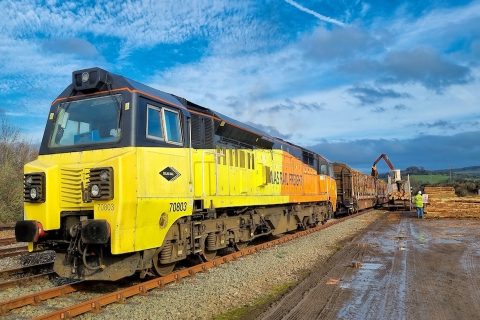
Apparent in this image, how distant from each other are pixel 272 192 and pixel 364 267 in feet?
Result: 13.7

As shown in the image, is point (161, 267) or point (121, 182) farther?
point (161, 267)

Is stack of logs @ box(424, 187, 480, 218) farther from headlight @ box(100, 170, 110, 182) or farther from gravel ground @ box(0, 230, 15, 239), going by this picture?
headlight @ box(100, 170, 110, 182)

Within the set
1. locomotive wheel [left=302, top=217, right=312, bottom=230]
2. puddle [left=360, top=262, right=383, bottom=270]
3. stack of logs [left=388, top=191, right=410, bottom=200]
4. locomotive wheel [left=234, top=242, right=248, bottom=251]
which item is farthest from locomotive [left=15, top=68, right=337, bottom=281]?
stack of logs [left=388, top=191, right=410, bottom=200]

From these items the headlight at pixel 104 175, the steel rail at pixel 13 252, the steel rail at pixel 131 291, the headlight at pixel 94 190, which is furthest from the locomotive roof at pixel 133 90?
the steel rail at pixel 13 252

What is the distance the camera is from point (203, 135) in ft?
32.0

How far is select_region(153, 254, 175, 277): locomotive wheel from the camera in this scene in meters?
8.17

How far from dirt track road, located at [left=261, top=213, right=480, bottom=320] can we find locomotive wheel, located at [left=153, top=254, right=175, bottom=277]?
2532 millimetres

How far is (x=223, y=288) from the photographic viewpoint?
7969 mm

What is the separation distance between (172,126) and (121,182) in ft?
6.34

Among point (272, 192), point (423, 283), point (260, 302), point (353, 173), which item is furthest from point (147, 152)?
point (353, 173)

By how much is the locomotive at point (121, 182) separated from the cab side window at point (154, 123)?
0.8 inches

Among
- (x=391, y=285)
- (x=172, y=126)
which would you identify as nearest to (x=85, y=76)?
(x=172, y=126)

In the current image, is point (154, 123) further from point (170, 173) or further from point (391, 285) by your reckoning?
point (391, 285)

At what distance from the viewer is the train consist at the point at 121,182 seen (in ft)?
22.9
